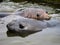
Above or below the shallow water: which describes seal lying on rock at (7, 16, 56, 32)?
above

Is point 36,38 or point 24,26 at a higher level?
point 24,26

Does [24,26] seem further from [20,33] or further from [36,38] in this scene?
[36,38]

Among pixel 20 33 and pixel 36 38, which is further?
pixel 20 33

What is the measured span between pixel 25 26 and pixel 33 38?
1.16 feet

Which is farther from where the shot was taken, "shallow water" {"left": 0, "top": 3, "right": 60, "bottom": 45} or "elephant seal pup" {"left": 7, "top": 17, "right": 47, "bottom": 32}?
"elephant seal pup" {"left": 7, "top": 17, "right": 47, "bottom": 32}

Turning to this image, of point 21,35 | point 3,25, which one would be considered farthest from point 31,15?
point 21,35

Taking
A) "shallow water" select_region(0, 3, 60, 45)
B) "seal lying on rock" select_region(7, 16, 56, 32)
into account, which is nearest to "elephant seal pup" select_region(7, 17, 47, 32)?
"seal lying on rock" select_region(7, 16, 56, 32)

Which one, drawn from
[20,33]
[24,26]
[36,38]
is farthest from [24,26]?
[36,38]

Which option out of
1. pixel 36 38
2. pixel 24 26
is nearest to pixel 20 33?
pixel 24 26

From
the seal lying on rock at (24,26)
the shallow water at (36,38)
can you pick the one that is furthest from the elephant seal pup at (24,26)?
the shallow water at (36,38)

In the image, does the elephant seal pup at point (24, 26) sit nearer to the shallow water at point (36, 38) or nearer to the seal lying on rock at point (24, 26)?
the seal lying on rock at point (24, 26)

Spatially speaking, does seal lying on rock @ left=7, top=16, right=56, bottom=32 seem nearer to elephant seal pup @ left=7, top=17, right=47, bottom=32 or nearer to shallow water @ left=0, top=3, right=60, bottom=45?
elephant seal pup @ left=7, top=17, right=47, bottom=32

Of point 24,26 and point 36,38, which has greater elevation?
point 24,26

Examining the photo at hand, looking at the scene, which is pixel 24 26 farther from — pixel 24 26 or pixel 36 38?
pixel 36 38
